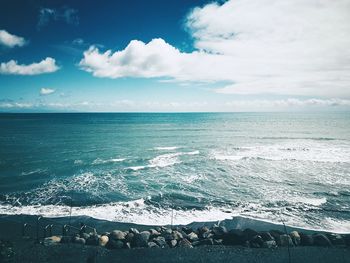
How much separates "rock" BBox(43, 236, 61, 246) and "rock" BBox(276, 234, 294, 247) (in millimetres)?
12184

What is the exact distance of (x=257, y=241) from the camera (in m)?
12.8

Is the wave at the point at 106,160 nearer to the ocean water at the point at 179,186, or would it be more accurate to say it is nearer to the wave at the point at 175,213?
the ocean water at the point at 179,186

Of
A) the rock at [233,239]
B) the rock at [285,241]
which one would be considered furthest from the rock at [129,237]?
the rock at [285,241]

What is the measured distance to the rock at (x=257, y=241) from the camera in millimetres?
12697

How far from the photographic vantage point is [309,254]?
1213 cm

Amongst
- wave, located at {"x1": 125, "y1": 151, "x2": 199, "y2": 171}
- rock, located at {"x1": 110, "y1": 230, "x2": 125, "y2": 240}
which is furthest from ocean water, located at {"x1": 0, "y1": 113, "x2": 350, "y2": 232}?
rock, located at {"x1": 110, "y1": 230, "x2": 125, "y2": 240}

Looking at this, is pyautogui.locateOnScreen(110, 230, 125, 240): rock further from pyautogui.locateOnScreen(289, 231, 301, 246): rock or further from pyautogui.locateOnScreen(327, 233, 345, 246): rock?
pyautogui.locateOnScreen(327, 233, 345, 246): rock

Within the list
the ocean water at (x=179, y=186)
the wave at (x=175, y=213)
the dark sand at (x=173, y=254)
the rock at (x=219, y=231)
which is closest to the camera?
the dark sand at (x=173, y=254)

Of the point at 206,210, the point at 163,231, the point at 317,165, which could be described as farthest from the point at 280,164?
the point at 163,231

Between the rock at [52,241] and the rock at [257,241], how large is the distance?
10705mm

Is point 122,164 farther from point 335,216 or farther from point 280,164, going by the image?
point 335,216

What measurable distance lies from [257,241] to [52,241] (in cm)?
1129

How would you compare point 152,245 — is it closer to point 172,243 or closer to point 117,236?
point 172,243

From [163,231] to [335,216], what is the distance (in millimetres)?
12932
